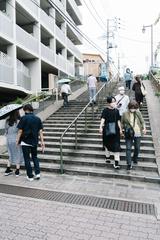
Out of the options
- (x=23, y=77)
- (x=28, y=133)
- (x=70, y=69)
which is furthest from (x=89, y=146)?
(x=70, y=69)

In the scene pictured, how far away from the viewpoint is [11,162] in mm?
7473

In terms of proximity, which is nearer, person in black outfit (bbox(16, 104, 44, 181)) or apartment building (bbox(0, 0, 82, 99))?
person in black outfit (bbox(16, 104, 44, 181))

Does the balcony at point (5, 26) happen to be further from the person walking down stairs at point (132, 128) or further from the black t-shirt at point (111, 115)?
the person walking down stairs at point (132, 128)

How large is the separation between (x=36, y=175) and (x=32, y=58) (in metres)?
15.2

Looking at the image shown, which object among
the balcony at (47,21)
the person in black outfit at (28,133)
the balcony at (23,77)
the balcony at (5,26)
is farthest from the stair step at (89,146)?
the balcony at (47,21)

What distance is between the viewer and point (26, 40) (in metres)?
18.9

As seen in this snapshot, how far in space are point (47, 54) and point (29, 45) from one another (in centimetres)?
398

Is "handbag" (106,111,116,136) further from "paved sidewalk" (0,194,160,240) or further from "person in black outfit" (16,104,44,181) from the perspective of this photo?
"paved sidewalk" (0,194,160,240)

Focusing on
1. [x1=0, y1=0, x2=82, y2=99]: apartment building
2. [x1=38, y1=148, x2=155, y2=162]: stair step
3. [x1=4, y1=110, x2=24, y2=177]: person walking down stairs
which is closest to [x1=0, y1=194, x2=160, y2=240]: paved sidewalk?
[x1=4, y1=110, x2=24, y2=177]: person walking down stairs

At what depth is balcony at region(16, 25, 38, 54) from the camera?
17.7 meters

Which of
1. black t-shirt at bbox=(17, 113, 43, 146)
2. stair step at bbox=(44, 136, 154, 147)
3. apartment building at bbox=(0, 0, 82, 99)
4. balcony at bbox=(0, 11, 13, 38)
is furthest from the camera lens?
apartment building at bbox=(0, 0, 82, 99)

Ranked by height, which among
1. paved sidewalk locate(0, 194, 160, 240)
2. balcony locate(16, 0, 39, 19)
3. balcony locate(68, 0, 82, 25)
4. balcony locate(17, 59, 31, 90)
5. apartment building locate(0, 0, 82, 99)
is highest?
balcony locate(68, 0, 82, 25)

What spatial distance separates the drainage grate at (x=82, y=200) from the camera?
17.7 ft

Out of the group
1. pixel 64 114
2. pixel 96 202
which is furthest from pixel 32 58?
pixel 96 202
